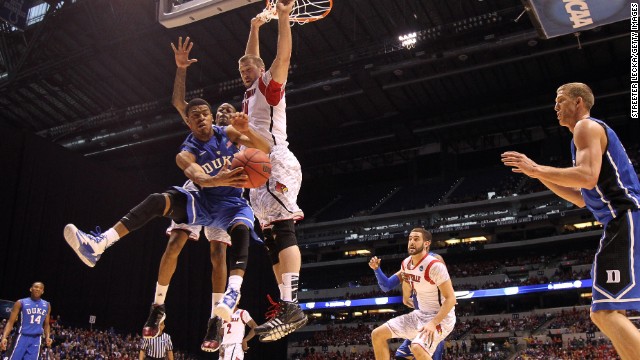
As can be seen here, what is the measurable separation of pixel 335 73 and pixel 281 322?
22.0 metres

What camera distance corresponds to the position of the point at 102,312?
2203cm

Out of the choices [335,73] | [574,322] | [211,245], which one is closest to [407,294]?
[211,245]

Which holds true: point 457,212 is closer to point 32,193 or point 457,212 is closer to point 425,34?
point 425,34

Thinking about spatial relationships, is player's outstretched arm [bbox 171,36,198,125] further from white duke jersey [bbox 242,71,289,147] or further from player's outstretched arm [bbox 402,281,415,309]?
player's outstretched arm [bbox 402,281,415,309]

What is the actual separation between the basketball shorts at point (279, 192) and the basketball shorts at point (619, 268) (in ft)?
7.52

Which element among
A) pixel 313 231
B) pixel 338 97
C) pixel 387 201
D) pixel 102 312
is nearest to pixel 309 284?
pixel 313 231

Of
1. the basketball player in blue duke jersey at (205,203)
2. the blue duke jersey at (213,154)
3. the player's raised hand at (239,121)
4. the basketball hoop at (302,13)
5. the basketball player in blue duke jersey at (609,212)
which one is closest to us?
the basketball player in blue duke jersey at (609,212)

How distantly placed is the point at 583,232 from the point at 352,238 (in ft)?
45.5

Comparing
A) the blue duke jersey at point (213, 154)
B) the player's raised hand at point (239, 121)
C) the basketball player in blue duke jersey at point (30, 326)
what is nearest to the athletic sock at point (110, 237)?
the blue duke jersey at point (213, 154)

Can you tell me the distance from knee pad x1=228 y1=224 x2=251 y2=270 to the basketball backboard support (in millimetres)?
3625

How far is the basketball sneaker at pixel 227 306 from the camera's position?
4684mm

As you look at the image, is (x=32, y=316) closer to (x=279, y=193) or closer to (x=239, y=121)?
(x=279, y=193)

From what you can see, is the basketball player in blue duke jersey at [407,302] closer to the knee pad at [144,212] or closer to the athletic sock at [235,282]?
the athletic sock at [235,282]

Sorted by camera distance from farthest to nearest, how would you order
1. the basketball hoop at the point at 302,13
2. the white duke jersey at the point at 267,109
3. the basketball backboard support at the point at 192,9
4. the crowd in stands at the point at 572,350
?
the crowd in stands at the point at 572,350
the basketball backboard support at the point at 192,9
the basketball hoop at the point at 302,13
the white duke jersey at the point at 267,109
